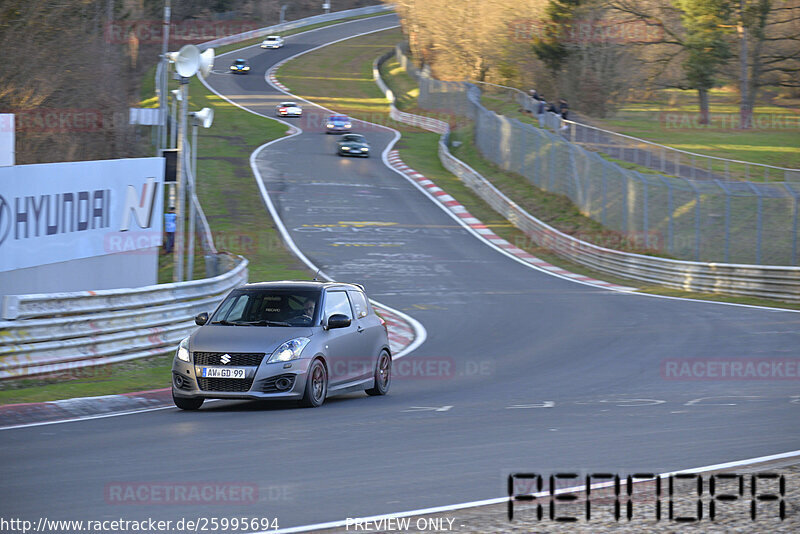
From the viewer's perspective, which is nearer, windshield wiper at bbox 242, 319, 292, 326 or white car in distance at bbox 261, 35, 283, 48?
windshield wiper at bbox 242, 319, 292, 326

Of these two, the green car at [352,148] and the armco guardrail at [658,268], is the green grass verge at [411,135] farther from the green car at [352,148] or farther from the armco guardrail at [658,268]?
the green car at [352,148]

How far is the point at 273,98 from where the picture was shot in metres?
79.8

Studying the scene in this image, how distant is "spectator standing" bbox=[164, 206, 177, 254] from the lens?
3142 cm

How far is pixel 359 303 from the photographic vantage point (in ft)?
46.5

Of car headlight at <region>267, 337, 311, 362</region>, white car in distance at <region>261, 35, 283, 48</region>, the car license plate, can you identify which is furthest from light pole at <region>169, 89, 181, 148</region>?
white car in distance at <region>261, 35, 283, 48</region>

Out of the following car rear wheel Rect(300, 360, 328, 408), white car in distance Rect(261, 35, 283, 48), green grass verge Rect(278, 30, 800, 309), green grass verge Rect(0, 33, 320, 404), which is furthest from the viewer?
white car in distance Rect(261, 35, 283, 48)

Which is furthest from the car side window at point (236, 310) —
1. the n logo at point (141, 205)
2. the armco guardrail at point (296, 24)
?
the armco guardrail at point (296, 24)

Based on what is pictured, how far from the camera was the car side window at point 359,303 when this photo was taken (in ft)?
45.7

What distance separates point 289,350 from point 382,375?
8.23 feet

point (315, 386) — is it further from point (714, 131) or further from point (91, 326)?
point (714, 131)

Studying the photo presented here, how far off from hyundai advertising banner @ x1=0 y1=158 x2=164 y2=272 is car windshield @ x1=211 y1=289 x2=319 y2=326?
179 inches

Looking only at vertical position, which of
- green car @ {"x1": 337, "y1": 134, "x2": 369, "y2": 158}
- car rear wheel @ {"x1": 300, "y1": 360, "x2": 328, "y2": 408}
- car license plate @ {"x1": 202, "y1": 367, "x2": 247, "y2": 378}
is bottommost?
green car @ {"x1": 337, "y1": 134, "x2": 369, "y2": 158}

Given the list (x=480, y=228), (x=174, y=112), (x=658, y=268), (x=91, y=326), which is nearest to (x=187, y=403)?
(x=91, y=326)

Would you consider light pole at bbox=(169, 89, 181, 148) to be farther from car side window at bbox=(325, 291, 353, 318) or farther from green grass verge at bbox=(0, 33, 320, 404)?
car side window at bbox=(325, 291, 353, 318)
